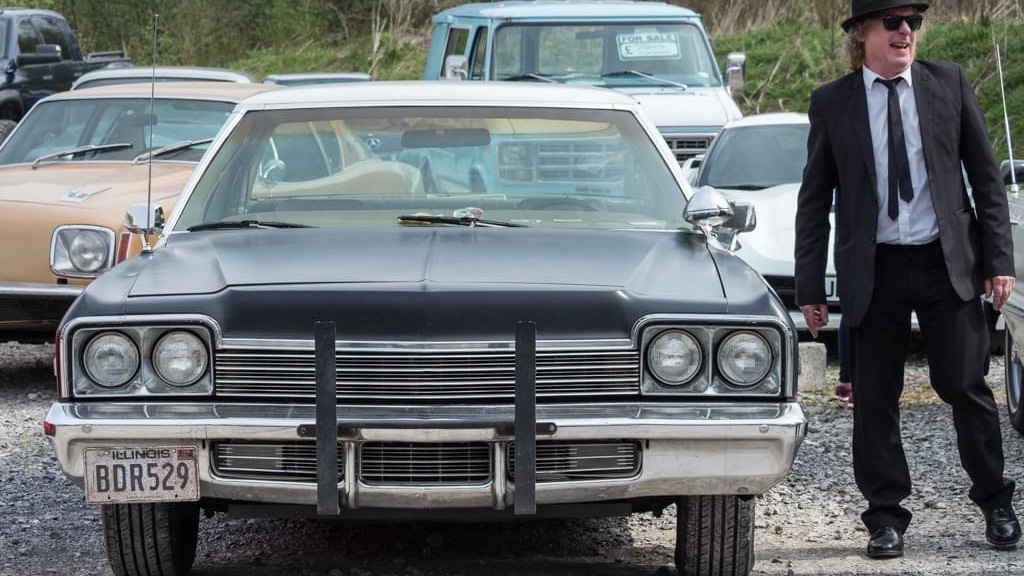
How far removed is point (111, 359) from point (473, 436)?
3.22ft

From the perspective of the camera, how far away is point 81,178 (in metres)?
8.84

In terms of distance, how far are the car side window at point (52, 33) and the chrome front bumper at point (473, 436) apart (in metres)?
16.4

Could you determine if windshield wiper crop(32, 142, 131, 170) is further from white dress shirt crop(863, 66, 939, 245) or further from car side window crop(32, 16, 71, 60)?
car side window crop(32, 16, 71, 60)

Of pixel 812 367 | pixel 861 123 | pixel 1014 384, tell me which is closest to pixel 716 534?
pixel 861 123

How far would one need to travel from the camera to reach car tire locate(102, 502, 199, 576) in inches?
176

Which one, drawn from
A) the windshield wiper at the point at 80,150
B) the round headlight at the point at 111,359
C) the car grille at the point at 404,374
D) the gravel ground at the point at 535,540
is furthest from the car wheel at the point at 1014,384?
the windshield wiper at the point at 80,150

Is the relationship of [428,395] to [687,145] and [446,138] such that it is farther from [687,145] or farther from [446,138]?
[687,145]

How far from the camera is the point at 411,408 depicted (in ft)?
13.6

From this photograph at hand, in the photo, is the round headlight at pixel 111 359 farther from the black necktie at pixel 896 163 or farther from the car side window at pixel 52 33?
the car side window at pixel 52 33

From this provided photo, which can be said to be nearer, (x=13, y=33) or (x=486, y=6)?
(x=486, y=6)

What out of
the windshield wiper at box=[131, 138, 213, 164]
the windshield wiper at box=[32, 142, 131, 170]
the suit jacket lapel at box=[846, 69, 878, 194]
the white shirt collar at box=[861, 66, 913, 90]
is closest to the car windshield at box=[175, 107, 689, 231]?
the suit jacket lapel at box=[846, 69, 878, 194]

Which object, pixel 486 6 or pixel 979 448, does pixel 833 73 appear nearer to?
pixel 486 6

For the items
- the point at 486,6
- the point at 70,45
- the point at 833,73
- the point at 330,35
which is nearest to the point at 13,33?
the point at 70,45

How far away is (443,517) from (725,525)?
81 centimetres
